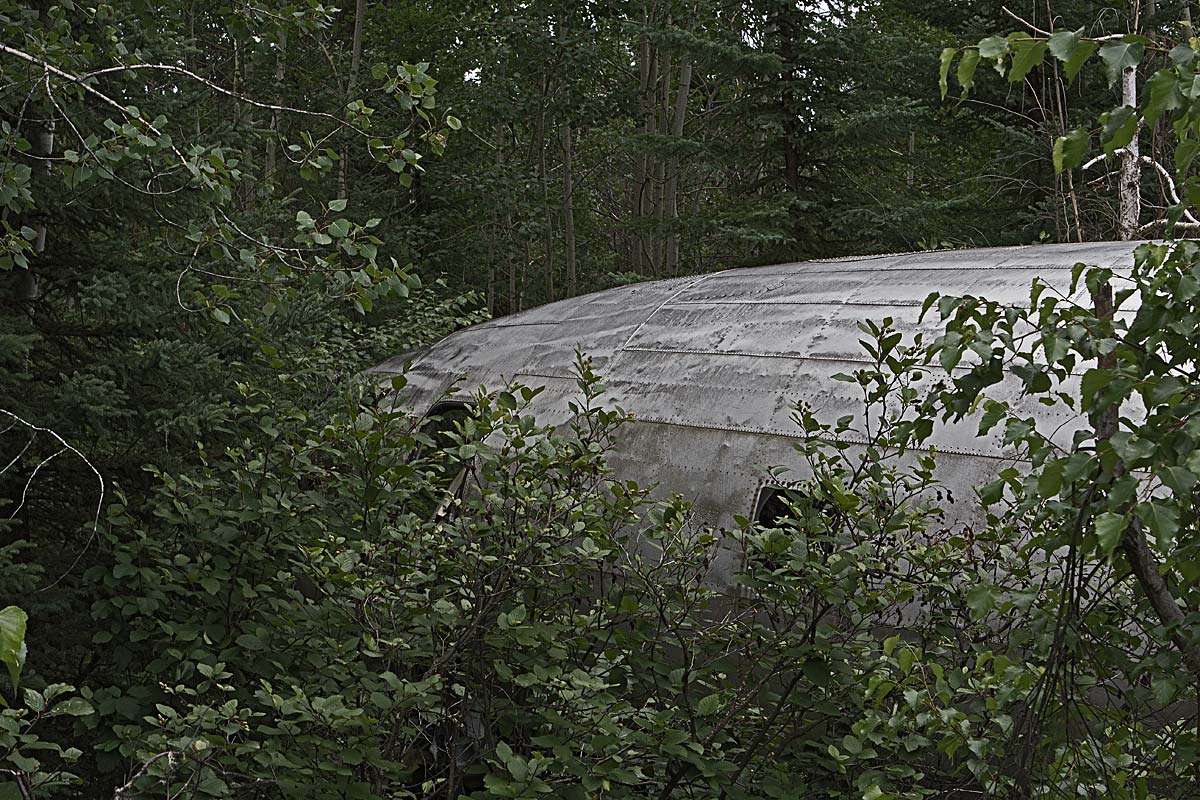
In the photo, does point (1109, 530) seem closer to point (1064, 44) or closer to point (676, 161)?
point (1064, 44)

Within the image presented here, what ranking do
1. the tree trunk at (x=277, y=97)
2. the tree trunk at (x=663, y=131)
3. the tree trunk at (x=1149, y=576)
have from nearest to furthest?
1. the tree trunk at (x=1149, y=576)
2. the tree trunk at (x=277, y=97)
3. the tree trunk at (x=663, y=131)

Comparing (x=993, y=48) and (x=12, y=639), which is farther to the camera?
(x=993, y=48)

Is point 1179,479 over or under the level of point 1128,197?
under

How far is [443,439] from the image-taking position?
8.84m

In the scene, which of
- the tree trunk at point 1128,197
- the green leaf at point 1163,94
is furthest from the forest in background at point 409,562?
the tree trunk at point 1128,197

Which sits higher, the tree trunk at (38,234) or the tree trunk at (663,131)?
the tree trunk at (663,131)

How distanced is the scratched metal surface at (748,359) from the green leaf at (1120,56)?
3.47 metres

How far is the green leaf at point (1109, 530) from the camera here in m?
2.06

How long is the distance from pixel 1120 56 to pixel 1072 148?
0.19 metres

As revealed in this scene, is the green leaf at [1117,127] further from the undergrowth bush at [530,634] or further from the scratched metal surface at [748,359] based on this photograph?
the scratched metal surface at [748,359]

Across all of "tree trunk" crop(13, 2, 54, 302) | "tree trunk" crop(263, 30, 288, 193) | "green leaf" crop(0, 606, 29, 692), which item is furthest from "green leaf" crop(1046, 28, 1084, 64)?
"tree trunk" crop(263, 30, 288, 193)

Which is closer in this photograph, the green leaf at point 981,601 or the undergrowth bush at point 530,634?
the green leaf at point 981,601

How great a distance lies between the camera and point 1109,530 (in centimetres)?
209

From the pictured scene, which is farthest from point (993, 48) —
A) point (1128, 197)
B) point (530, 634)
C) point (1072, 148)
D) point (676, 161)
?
point (676, 161)
